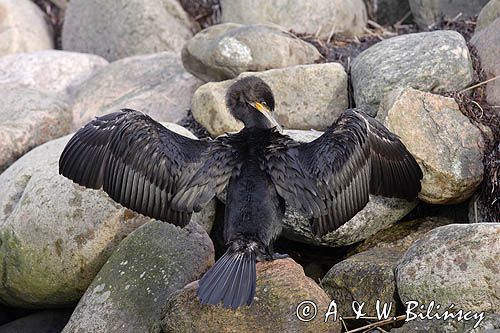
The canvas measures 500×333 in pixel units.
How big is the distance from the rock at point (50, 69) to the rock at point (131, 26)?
0.37m

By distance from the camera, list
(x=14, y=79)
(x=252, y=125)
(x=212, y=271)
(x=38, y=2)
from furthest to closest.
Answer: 1. (x=38, y=2)
2. (x=14, y=79)
3. (x=252, y=125)
4. (x=212, y=271)

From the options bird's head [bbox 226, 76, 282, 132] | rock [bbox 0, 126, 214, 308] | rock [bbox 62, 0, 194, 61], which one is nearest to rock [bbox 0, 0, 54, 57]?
rock [bbox 62, 0, 194, 61]

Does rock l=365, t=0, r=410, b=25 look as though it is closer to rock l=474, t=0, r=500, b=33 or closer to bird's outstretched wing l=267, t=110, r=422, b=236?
rock l=474, t=0, r=500, b=33

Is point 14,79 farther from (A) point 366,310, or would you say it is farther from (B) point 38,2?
(A) point 366,310

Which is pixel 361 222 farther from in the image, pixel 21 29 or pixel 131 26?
pixel 21 29

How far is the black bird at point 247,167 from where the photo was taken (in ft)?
18.6

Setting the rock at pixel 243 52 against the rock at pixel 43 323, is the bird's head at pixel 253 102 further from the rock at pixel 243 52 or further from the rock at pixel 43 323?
the rock at pixel 43 323

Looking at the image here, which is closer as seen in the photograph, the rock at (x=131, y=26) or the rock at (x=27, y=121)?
the rock at (x=27, y=121)

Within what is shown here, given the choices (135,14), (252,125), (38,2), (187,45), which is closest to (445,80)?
(252,125)

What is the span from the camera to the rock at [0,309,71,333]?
278 inches

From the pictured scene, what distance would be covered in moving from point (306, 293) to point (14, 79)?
5.15 meters

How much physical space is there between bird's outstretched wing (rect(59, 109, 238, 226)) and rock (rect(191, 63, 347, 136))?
1.57 m

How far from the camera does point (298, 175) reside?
5.70m

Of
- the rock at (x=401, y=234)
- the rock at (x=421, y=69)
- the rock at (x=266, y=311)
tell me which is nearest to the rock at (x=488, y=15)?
the rock at (x=421, y=69)
